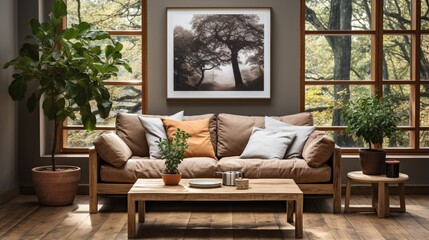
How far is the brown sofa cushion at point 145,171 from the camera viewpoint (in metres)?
6.35

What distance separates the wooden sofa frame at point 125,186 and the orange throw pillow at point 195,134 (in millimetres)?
766

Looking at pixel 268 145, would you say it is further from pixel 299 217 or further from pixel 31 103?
pixel 31 103

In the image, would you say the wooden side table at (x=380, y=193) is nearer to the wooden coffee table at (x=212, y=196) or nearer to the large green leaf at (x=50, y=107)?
the wooden coffee table at (x=212, y=196)

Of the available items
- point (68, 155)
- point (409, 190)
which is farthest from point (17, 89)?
point (409, 190)

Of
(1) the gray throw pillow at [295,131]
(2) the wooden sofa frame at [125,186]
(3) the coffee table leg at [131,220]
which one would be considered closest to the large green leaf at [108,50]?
(2) the wooden sofa frame at [125,186]

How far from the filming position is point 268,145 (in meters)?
6.72

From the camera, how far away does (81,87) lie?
6.50 meters

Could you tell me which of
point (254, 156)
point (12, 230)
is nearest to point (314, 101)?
point (254, 156)

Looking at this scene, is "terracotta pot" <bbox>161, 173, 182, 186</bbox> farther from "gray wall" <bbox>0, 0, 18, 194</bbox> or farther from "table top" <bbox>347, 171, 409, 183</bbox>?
"gray wall" <bbox>0, 0, 18, 194</bbox>

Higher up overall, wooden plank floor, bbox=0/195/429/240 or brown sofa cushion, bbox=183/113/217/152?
brown sofa cushion, bbox=183/113/217/152

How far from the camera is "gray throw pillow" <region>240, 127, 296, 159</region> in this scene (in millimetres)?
6680

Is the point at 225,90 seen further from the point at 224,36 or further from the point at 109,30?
the point at 109,30

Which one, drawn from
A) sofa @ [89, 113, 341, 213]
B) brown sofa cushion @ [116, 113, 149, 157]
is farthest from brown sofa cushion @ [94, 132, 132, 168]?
brown sofa cushion @ [116, 113, 149, 157]

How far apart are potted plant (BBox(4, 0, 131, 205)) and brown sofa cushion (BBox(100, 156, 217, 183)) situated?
0.54 meters
